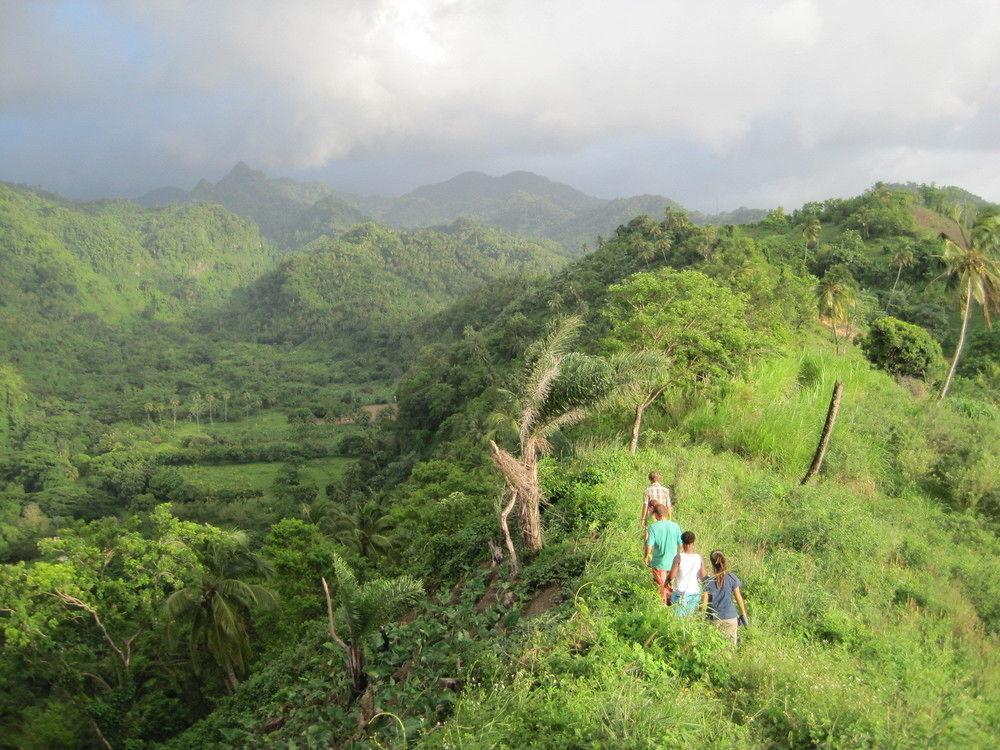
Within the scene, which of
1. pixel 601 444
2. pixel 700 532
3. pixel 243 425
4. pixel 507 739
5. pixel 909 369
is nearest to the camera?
pixel 507 739

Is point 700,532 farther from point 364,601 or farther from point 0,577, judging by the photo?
point 0,577

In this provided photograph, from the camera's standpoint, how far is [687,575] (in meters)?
5.86

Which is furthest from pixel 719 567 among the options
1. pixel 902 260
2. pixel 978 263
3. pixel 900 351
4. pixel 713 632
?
pixel 902 260

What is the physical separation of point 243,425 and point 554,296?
6199 centimetres

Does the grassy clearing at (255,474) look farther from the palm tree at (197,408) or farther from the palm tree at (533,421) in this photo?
the palm tree at (533,421)

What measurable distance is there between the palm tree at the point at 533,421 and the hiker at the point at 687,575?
2.05 m

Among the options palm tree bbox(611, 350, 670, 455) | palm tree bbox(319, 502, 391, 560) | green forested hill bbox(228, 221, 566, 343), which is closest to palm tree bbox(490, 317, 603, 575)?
palm tree bbox(611, 350, 670, 455)

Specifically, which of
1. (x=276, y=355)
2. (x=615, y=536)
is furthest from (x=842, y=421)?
(x=276, y=355)

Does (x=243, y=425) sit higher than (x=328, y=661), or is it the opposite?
(x=328, y=661)

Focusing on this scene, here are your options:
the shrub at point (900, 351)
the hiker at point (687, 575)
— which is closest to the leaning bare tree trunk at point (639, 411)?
the hiker at point (687, 575)

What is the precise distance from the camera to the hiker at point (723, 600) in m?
5.59

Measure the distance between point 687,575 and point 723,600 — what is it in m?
0.40

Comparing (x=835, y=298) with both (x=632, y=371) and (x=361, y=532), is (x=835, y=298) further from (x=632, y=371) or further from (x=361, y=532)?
(x=632, y=371)

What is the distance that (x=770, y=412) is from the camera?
1234 cm
